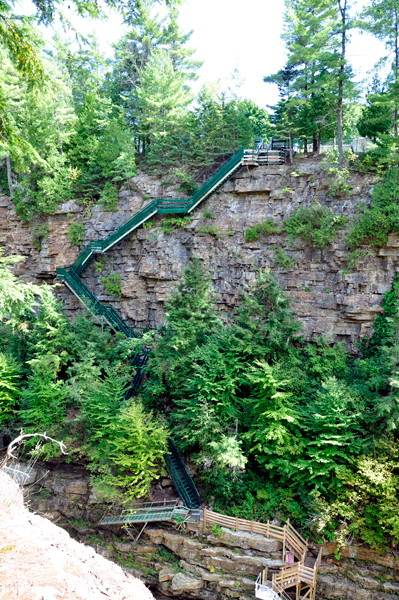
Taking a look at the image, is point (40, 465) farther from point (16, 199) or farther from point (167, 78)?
point (167, 78)

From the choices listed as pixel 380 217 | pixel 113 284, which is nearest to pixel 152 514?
pixel 113 284

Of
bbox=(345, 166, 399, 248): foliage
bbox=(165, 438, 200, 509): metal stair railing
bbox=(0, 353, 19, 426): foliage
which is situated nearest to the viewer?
bbox=(165, 438, 200, 509): metal stair railing

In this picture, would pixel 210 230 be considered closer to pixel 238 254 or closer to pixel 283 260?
pixel 238 254

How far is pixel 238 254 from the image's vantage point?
2153 cm

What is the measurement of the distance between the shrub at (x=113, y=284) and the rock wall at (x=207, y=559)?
1203cm

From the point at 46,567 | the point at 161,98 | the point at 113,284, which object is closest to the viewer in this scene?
the point at 46,567

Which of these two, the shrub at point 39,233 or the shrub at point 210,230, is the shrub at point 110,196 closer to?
the shrub at point 39,233

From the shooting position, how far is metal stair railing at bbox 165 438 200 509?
51.5 ft

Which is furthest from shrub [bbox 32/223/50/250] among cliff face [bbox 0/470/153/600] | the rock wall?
cliff face [bbox 0/470/153/600]

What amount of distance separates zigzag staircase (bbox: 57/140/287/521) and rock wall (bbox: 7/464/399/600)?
20.5 feet

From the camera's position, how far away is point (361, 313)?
18.1 m

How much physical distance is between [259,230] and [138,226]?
7993 mm

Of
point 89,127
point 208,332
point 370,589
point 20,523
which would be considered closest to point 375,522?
point 370,589

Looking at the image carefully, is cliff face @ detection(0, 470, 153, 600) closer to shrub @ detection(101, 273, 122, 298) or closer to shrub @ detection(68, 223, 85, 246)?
shrub @ detection(101, 273, 122, 298)
